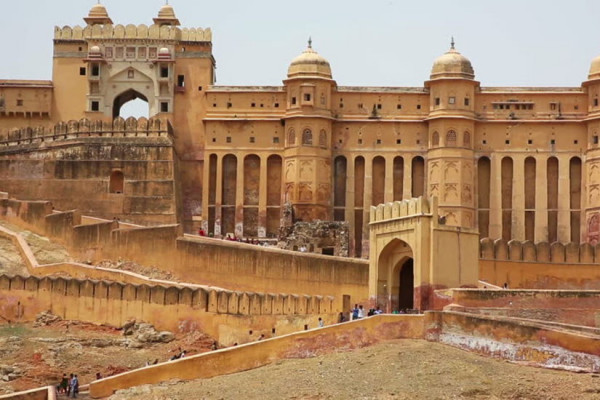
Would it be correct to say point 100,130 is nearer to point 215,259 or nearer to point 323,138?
point 323,138

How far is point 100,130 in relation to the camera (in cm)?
6153

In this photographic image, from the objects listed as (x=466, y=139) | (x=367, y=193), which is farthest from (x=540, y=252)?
(x=367, y=193)

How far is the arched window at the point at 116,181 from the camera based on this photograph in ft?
198

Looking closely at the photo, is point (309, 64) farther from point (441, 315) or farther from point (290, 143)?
point (441, 315)

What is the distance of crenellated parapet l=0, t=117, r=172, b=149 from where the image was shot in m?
61.5

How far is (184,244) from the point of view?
168ft

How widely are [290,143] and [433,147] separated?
5681 millimetres

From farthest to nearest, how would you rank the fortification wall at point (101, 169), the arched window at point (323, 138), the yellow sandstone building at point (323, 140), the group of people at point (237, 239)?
the arched window at point (323, 138)
the yellow sandstone building at point (323, 140)
the fortification wall at point (101, 169)
the group of people at point (237, 239)

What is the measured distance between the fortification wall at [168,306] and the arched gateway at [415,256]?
1.79 meters

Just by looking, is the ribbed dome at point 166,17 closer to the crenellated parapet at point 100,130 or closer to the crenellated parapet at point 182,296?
the crenellated parapet at point 100,130

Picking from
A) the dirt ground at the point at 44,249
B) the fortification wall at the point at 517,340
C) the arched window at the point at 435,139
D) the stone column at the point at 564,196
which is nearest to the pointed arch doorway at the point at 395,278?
the fortification wall at the point at 517,340

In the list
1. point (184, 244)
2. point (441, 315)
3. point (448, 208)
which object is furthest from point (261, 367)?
point (448, 208)

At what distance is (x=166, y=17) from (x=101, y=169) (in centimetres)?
977

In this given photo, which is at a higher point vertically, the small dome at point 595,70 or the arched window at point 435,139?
the small dome at point 595,70
